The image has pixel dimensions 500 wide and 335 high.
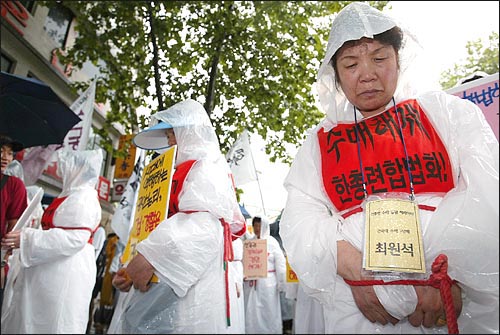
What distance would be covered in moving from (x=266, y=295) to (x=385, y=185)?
612cm

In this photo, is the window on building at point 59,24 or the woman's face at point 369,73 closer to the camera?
the woman's face at point 369,73

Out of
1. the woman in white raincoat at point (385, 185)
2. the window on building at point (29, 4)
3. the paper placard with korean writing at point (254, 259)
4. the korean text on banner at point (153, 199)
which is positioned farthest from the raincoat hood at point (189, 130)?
the window on building at point (29, 4)

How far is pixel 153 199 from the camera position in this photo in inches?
78.8

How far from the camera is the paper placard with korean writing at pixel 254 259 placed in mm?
5152

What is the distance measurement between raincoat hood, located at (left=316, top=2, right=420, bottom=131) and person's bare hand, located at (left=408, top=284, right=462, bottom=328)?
78 cm

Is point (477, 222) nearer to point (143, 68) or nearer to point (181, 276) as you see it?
point (181, 276)

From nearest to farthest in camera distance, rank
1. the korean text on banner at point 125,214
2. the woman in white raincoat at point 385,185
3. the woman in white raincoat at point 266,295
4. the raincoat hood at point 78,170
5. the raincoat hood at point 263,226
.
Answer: the woman in white raincoat at point 385,185 → the raincoat hood at point 78,170 → the korean text on banner at point 125,214 → the woman in white raincoat at point 266,295 → the raincoat hood at point 263,226

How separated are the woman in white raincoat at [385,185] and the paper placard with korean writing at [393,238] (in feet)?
0.12

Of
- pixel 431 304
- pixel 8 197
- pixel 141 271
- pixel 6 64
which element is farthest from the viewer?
pixel 6 64

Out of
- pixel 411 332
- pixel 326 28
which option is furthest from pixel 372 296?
pixel 326 28

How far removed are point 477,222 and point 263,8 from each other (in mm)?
6033

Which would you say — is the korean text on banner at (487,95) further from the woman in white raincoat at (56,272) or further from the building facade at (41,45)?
the building facade at (41,45)

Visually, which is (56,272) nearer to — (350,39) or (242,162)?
(350,39)

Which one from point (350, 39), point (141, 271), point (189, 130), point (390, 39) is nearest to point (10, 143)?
point (189, 130)
